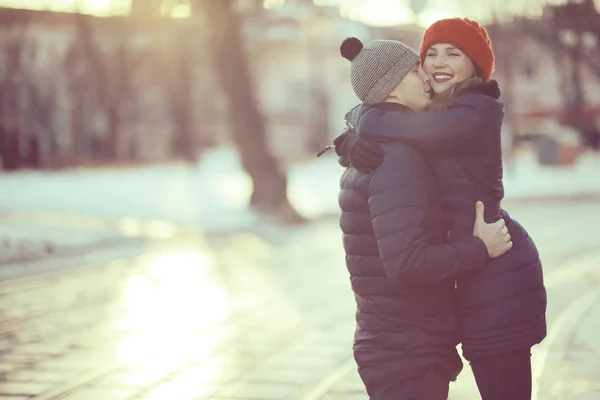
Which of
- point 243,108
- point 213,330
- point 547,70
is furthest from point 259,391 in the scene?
point 547,70

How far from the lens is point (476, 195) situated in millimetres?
3422

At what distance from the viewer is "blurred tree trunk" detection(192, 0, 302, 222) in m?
18.5

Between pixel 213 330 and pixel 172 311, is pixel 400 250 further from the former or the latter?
pixel 172 311

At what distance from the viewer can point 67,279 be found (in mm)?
10883

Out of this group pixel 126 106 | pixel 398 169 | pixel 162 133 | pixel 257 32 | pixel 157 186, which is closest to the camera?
pixel 398 169

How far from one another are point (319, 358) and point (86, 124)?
41149 millimetres

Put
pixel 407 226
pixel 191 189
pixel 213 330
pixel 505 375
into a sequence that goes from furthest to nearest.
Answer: pixel 191 189 → pixel 213 330 → pixel 505 375 → pixel 407 226

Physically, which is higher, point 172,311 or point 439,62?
point 439,62

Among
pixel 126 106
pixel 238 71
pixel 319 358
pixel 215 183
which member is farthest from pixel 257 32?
pixel 319 358

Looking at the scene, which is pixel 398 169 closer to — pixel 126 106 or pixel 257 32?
pixel 126 106

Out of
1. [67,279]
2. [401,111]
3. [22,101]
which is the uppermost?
[22,101]

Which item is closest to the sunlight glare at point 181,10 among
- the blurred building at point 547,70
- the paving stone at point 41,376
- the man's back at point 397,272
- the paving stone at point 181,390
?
the paving stone at point 41,376

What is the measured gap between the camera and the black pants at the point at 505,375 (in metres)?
3.46

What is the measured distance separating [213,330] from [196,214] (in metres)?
12.2
